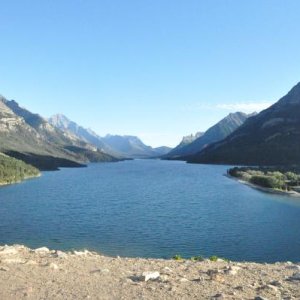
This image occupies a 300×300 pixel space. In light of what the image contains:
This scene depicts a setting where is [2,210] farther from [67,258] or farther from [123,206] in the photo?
[67,258]

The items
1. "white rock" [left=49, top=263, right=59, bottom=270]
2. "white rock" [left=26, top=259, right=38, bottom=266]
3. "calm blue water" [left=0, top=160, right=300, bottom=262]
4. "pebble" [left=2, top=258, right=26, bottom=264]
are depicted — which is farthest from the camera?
"calm blue water" [left=0, top=160, right=300, bottom=262]

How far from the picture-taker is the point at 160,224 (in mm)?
101000

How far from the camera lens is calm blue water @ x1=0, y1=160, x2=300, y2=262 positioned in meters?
76.7

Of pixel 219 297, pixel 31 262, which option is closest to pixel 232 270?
pixel 219 297

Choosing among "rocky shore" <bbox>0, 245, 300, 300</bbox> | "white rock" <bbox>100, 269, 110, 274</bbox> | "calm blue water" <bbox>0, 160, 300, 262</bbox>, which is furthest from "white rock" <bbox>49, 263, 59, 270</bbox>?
"calm blue water" <bbox>0, 160, 300, 262</bbox>

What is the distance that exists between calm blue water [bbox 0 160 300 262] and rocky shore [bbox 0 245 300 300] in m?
42.1

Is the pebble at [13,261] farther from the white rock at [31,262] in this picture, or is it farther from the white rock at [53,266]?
the white rock at [53,266]

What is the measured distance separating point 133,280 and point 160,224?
77.3 m

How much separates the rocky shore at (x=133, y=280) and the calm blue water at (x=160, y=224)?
1657 inches

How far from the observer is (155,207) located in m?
134

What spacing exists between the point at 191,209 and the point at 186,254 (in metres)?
57.9

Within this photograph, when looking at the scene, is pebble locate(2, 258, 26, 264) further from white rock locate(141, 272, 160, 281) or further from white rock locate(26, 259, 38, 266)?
white rock locate(141, 272, 160, 281)

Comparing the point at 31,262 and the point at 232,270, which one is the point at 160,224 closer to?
the point at 31,262

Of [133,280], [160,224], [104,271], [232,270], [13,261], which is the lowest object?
[160,224]
